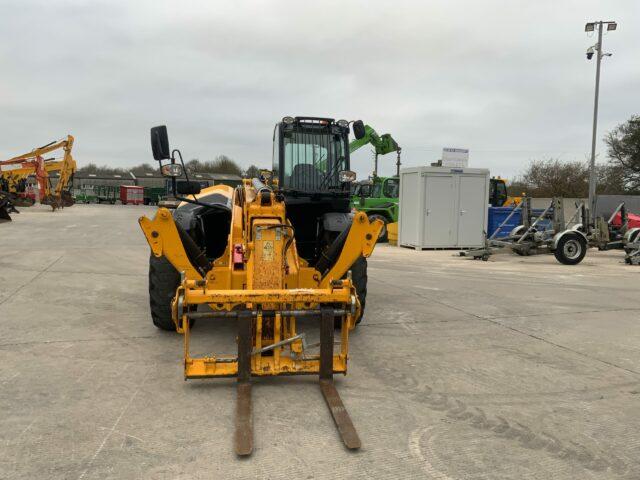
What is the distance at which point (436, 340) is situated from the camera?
5773mm

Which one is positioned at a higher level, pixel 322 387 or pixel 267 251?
pixel 267 251

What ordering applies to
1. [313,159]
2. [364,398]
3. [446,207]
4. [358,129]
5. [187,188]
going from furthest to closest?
[446,207] < [313,159] < [358,129] < [187,188] < [364,398]

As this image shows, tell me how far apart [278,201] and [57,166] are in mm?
35328

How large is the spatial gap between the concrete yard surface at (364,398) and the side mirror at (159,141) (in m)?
1.88

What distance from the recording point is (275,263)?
4.62 m

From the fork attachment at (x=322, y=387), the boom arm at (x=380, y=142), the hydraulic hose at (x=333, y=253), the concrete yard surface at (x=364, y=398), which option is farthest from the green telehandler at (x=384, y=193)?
the fork attachment at (x=322, y=387)

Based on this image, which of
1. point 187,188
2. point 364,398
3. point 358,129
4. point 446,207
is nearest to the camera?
point 364,398

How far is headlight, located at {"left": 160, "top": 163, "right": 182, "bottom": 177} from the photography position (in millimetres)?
4811

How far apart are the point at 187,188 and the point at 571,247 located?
11.0 meters

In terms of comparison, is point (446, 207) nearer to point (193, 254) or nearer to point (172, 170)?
point (193, 254)

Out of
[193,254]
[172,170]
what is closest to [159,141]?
[172,170]

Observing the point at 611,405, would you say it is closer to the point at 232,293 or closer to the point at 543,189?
the point at 232,293

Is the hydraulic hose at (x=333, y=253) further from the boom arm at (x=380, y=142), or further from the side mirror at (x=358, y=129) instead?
the boom arm at (x=380, y=142)

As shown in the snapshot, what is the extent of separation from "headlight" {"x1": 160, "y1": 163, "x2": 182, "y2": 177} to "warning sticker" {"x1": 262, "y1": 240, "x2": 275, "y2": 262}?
3.45 ft
